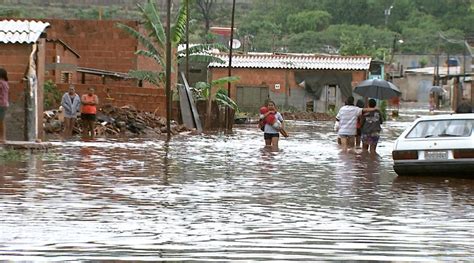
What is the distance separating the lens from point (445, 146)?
1941 cm

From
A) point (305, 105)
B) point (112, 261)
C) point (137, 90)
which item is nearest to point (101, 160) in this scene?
point (112, 261)

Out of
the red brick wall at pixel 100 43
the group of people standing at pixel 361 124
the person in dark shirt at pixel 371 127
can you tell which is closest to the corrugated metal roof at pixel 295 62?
the red brick wall at pixel 100 43

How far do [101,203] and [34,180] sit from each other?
3525 mm

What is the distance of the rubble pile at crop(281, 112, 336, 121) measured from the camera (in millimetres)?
61312

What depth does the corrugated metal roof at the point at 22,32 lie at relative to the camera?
2752 centimetres

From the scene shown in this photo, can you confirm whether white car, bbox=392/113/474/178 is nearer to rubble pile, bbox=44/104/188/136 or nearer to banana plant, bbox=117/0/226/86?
rubble pile, bbox=44/104/188/136

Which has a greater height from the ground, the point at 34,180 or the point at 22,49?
the point at 22,49

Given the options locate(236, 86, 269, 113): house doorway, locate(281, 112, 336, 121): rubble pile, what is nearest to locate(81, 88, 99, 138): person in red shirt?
locate(281, 112, 336, 121): rubble pile

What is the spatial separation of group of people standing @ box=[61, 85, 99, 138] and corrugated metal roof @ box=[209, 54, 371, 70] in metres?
33.1

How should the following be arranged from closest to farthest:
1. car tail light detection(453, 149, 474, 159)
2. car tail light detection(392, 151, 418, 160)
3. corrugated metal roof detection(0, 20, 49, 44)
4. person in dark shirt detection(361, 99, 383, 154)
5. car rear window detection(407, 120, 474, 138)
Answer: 1. car tail light detection(453, 149, 474, 159)
2. car rear window detection(407, 120, 474, 138)
3. car tail light detection(392, 151, 418, 160)
4. person in dark shirt detection(361, 99, 383, 154)
5. corrugated metal roof detection(0, 20, 49, 44)

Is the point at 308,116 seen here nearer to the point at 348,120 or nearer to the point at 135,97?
the point at 135,97

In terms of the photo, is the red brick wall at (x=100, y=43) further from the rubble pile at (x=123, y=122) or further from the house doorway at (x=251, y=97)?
the house doorway at (x=251, y=97)

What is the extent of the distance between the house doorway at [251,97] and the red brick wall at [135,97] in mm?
24428

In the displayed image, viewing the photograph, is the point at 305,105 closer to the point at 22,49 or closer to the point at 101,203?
the point at 22,49
